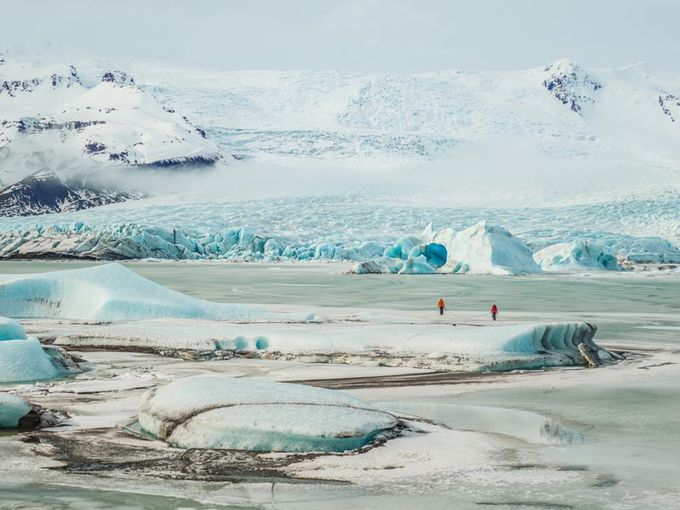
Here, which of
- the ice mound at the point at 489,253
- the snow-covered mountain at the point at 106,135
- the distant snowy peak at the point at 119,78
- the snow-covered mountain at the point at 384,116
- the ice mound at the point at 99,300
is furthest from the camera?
the distant snowy peak at the point at 119,78

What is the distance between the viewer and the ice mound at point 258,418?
5.98 m

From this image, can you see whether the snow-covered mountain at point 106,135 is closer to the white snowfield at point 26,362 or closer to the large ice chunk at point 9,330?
the large ice chunk at point 9,330

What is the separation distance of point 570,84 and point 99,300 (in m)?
144

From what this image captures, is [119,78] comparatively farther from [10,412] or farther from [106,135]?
[10,412]

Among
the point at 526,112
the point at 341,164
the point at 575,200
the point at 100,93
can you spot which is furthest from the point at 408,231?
the point at 100,93

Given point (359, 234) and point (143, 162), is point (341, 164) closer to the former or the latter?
point (143, 162)

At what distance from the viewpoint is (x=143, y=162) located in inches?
4094

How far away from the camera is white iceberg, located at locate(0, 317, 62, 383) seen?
29.7ft

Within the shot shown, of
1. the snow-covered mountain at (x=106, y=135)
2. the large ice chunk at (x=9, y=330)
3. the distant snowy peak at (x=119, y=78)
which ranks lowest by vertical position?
the large ice chunk at (x=9, y=330)

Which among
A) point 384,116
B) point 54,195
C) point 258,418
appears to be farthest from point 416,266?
point 384,116

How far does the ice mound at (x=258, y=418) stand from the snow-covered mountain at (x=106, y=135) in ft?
309

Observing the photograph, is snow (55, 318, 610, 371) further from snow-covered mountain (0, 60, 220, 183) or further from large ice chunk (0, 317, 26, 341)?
snow-covered mountain (0, 60, 220, 183)

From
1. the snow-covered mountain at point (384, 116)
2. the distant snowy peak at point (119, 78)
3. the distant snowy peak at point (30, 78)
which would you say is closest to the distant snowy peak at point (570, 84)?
the snow-covered mountain at point (384, 116)

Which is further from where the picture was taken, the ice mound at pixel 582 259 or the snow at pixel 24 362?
the ice mound at pixel 582 259
